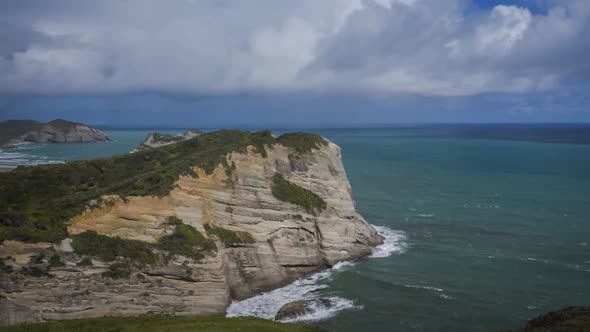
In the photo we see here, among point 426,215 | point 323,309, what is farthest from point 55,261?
point 426,215

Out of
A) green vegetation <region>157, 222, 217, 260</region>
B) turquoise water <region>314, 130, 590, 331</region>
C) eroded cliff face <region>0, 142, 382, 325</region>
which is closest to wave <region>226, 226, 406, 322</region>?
eroded cliff face <region>0, 142, 382, 325</region>

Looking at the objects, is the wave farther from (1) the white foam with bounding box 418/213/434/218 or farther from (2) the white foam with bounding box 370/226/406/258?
(1) the white foam with bounding box 418/213/434/218

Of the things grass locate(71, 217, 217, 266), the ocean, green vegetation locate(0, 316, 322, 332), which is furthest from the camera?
the ocean

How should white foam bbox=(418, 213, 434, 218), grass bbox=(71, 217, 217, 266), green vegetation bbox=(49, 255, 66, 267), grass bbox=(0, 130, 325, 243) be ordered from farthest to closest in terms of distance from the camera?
1. white foam bbox=(418, 213, 434, 218)
2. grass bbox=(0, 130, 325, 243)
3. grass bbox=(71, 217, 217, 266)
4. green vegetation bbox=(49, 255, 66, 267)

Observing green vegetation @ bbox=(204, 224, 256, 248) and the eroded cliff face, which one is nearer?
the eroded cliff face

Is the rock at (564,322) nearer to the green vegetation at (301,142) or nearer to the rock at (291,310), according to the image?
the rock at (291,310)

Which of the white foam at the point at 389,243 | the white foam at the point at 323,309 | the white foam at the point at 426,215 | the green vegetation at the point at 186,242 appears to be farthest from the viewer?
the white foam at the point at 426,215

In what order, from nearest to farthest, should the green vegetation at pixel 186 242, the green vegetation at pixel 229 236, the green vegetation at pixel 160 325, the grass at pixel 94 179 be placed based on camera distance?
the green vegetation at pixel 160 325, the grass at pixel 94 179, the green vegetation at pixel 186 242, the green vegetation at pixel 229 236

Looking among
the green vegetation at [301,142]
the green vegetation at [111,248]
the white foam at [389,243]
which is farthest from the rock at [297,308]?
the green vegetation at [301,142]
